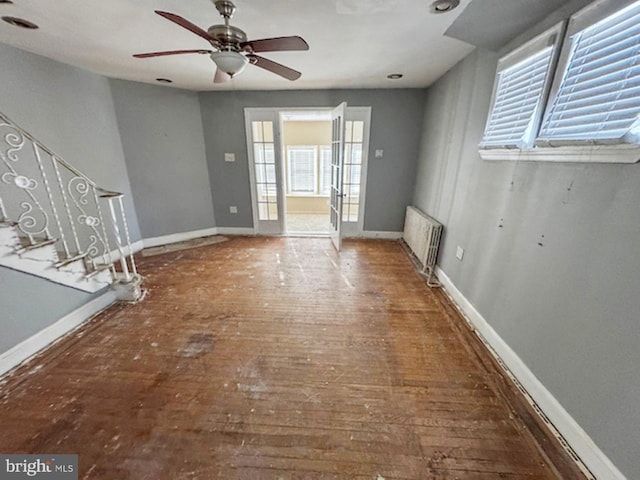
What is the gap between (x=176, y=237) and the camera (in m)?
4.22

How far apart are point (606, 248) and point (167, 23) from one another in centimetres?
303

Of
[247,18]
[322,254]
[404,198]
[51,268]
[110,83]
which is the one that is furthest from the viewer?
[404,198]

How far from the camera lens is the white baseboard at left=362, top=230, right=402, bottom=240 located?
4505mm

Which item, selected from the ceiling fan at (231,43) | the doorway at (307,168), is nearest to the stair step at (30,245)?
the ceiling fan at (231,43)

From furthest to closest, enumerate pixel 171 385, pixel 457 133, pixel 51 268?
pixel 457 133 < pixel 51 268 < pixel 171 385

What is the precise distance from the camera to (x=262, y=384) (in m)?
1.69

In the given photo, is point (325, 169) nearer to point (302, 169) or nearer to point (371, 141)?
point (302, 169)

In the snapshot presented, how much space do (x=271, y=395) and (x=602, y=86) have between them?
95.1 inches

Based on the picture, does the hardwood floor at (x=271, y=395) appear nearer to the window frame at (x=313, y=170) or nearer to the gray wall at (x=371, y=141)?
the gray wall at (x=371, y=141)

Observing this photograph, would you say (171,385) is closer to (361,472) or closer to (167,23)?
(361,472)

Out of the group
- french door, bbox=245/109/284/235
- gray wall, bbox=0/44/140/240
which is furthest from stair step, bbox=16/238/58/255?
french door, bbox=245/109/284/235

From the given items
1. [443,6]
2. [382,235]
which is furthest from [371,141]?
[443,6]

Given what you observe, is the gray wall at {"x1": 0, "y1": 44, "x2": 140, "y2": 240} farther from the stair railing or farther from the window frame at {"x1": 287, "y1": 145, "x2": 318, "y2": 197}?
the window frame at {"x1": 287, "y1": 145, "x2": 318, "y2": 197}

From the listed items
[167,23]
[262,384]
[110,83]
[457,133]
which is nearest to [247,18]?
[167,23]
